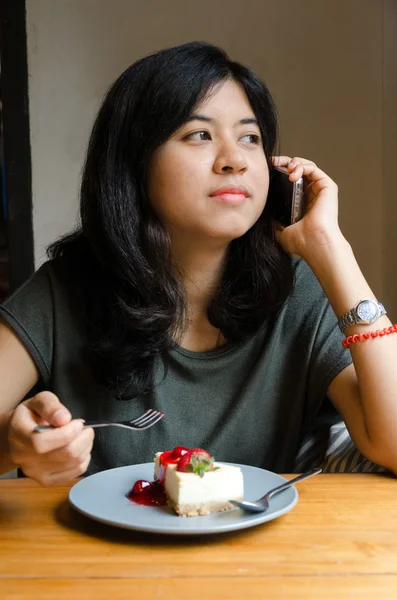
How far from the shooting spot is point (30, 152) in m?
3.05

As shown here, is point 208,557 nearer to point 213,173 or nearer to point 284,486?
point 284,486

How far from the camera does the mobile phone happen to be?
5.24 ft

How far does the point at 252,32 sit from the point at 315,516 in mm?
2386

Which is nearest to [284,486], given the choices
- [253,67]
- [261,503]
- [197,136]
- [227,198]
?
[261,503]

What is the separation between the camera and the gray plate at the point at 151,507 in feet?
3.11

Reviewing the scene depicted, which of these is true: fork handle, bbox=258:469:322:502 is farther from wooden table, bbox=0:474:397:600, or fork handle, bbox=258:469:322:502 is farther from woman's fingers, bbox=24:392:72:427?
woman's fingers, bbox=24:392:72:427

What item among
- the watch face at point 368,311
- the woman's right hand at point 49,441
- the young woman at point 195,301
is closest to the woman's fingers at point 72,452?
the woman's right hand at point 49,441

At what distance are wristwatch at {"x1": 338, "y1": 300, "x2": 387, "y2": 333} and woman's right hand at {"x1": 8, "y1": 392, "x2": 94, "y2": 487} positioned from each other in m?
0.55

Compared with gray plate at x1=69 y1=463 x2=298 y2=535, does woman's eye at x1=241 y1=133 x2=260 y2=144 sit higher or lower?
higher

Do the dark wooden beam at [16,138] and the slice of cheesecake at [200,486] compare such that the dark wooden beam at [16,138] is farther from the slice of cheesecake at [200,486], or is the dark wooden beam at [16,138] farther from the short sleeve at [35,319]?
Answer: the slice of cheesecake at [200,486]

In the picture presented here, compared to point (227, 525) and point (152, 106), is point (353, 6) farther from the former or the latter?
point (227, 525)

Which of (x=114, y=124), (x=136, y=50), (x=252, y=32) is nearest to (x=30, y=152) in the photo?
(x=136, y=50)

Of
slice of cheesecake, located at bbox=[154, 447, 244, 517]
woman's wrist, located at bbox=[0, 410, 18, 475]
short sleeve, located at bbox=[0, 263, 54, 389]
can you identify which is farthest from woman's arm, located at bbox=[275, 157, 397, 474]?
woman's wrist, located at bbox=[0, 410, 18, 475]

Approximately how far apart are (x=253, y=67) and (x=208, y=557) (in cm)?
244
